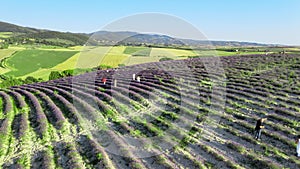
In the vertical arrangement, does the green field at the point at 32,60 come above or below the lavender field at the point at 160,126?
below

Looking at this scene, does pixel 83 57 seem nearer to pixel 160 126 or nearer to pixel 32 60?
pixel 32 60

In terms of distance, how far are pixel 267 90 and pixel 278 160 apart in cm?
1273

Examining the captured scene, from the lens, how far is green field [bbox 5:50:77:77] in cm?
6226

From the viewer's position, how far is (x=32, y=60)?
71.9 m

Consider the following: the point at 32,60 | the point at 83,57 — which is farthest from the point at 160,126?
the point at 32,60

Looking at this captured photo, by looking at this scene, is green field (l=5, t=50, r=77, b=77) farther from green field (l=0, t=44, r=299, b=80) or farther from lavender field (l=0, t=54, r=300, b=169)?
lavender field (l=0, t=54, r=300, b=169)

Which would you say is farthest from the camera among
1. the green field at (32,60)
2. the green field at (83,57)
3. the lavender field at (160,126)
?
the green field at (32,60)

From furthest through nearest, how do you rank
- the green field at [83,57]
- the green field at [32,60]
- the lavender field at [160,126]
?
the green field at [32,60], the green field at [83,57], the lavender field at [160,126]

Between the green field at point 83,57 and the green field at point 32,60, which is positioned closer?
the green field at point 83,57

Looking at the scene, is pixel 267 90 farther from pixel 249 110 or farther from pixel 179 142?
pixel 179 142

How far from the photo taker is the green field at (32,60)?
62.3 m

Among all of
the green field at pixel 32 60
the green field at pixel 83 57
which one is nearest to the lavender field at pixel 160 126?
the green field at pixel 83 57

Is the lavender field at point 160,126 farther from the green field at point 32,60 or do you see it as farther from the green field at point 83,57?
the green field at point 32,60

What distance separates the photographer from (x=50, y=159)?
10828 millimetres
